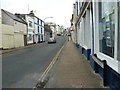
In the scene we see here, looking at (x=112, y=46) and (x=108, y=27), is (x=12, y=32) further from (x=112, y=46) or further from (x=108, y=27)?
(x=112, y=46)

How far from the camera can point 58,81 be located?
215 inches

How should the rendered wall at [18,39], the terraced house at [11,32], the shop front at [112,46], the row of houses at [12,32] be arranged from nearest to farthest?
1. the shop front at [112,46]
2. the row of houses at [12,32]
3. the terraced house at [11,32]
4. the rendered wall at [18,39]

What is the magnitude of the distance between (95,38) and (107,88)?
2.74 meters

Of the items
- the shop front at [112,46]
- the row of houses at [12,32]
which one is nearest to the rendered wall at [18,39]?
the row of houses at [12,32]

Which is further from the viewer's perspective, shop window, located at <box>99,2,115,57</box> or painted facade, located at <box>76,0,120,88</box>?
shop window, located at <box>99,2,115,57</box>

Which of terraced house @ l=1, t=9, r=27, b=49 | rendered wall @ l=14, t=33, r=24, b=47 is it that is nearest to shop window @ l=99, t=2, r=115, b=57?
terraced house @ l=1, t=9, r=27, b=49

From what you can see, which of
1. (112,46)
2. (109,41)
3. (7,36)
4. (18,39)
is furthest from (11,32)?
(112,46)

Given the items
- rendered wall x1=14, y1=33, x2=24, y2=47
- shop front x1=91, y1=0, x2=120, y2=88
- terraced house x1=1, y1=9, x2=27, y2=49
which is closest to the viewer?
shop front x1=91, y1=0, x2=120, y2=88

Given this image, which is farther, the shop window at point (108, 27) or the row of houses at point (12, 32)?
the row of houses at point (12, 32)

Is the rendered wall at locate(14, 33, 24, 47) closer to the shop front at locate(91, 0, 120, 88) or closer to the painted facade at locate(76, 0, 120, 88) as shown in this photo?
the painted facade at locate(76, 0, 120, 88)

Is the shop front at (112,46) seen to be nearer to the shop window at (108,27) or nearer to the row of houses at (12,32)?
the shop window at (108,27)

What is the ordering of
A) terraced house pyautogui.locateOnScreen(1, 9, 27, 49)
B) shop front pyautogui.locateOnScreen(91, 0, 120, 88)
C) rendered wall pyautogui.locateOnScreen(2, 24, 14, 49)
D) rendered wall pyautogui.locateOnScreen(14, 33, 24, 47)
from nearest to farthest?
shop front pyautogui.locateOnScreen(91, 0, 120, 88), rendered wall pyautogui.locateOnScreen(2, 24, 14, 49), terraced house pyautogui.locateOnScreen(1, 9, 27, 49), rendered wall pyautogui.locateOnScreen(14, 33, 24, 47)

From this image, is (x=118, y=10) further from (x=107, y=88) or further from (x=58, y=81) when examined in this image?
(x=58, y=81)

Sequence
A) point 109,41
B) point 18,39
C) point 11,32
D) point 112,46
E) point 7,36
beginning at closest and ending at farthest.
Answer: point 112,46
point 109,41
point 7,36
point 11,32
point 18,39
